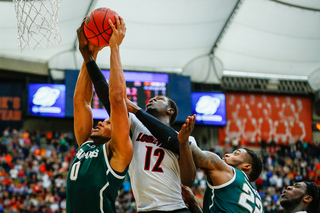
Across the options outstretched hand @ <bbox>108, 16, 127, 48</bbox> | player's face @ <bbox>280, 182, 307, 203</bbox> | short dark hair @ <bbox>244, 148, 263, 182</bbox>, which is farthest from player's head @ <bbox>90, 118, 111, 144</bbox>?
player's face @ <bbox>280, 182, 307, 203</bbox>

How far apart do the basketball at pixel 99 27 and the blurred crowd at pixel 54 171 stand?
7981mm

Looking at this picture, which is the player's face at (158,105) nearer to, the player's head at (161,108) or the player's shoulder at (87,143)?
the player's head at (161,108)

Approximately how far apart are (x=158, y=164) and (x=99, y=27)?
1.22m

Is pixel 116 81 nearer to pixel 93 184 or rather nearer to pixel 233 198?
pixel 93 184

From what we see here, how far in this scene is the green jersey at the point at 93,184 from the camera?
2688 millimetres

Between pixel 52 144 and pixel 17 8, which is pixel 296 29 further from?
pixel 17 8

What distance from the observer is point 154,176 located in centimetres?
307

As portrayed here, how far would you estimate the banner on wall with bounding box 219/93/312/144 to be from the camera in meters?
16.4

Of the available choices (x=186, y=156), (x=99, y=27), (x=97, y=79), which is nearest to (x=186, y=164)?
(x=186, y=156)

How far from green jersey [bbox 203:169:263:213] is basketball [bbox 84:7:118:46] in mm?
1528

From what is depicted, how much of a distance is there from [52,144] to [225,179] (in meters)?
10.8

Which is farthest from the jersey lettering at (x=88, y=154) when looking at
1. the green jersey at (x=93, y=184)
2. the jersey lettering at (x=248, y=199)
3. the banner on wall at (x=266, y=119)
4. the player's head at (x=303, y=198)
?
the banner on wall at (x=266, y=119)

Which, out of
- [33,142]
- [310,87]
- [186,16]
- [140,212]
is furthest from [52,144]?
[310,87]

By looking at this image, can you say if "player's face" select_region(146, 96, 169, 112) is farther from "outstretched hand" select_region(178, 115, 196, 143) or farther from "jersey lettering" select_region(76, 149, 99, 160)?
"jersey lettering" select_region(76, 149, 99, 160)
